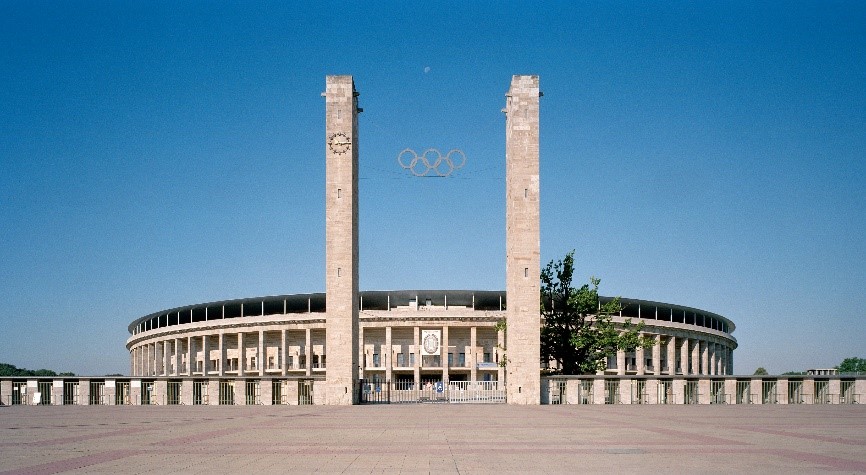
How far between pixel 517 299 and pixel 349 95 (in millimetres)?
14331

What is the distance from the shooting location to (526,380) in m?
42.6

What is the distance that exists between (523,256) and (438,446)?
2735cm

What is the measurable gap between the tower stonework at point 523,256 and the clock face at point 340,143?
8.88 metres

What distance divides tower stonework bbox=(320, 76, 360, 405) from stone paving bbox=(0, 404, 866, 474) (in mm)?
17002

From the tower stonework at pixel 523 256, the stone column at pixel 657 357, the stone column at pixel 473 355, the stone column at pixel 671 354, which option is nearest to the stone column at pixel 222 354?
the stone column at pixel 473 355

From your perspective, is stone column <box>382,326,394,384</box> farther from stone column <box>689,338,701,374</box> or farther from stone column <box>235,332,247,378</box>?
stone column <box>689,338,701,374</box>

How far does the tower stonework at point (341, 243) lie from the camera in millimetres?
42344

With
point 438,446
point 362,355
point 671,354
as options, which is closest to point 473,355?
point 362,355

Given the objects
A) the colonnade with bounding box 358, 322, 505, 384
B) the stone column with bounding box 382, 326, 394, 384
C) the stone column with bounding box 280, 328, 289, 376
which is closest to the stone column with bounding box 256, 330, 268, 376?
the stone column with bounding box 280, 328, 289, 376

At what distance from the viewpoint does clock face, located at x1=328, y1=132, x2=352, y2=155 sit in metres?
44.0

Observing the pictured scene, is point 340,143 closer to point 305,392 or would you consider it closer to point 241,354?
point 305,392

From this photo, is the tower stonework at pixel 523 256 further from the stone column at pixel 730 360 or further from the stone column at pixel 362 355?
the stone column at pixel 730 360

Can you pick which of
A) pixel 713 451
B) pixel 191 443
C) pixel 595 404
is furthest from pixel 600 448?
pixel 595 404

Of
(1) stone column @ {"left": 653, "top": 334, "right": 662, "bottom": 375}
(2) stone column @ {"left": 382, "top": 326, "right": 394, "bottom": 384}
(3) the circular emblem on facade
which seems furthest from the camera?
(1) stone column @ {"left": 653, "top": 334, "right": 662, "bottom": 375}
